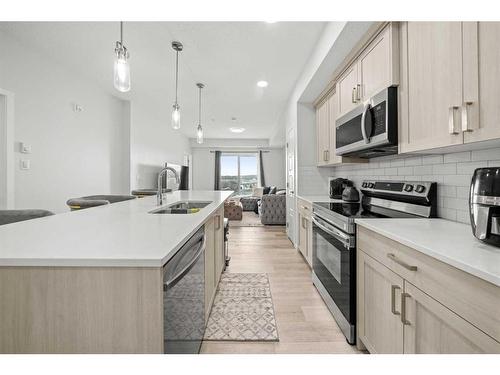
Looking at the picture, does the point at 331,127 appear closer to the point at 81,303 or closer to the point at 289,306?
the point at 289,306

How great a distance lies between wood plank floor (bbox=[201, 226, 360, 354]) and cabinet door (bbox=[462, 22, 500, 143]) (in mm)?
1402

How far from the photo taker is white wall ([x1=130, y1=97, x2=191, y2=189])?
478 centimetres

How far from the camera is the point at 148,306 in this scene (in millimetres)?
779

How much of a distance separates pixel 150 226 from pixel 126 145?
394 centimetres

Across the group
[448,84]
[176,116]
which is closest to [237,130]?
[176,116]

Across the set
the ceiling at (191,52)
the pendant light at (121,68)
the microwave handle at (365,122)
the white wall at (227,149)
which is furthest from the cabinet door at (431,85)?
the white wall at (227,149)

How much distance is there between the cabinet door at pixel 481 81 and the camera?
96cm

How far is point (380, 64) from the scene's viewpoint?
67.9 inches

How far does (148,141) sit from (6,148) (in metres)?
3.00

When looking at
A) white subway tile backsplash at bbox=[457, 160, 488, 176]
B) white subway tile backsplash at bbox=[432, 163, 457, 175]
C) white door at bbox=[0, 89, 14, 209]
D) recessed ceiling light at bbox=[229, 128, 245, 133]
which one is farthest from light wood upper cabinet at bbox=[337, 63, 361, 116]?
recessed ceiling light at bbox=[229, 128, 245, 133]

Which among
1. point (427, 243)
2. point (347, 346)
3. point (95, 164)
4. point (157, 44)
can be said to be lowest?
point (347, 346)

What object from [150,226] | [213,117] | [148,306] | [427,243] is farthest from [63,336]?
[213,117]
